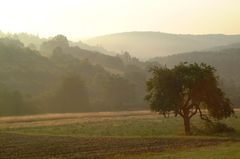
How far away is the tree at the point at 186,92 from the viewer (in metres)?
60.8

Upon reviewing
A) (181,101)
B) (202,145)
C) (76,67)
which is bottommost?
(202,145)

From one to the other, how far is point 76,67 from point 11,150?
475 ft

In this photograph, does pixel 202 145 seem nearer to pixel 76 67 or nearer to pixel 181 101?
pixel 181 101

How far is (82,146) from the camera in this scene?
147 ft

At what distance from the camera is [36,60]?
610ft

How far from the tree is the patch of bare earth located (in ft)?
29.0

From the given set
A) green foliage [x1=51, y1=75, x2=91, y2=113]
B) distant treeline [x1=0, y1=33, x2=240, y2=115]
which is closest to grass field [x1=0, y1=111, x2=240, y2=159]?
distant treeline [x1=0, y1=33, x2=240, y2=115]

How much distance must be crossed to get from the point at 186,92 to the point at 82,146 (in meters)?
20.8

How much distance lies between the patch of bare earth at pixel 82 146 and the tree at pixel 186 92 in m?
8.85

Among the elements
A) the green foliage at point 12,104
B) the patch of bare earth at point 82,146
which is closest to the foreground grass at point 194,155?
the patch of bare earth at point 82,146

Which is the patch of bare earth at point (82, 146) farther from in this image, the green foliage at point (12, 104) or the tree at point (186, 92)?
the green foliage at point (12, 104)

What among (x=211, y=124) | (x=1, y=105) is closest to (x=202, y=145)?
(x=211, y=124)

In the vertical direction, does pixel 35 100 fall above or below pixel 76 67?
below

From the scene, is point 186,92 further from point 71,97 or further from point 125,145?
point 71,97
